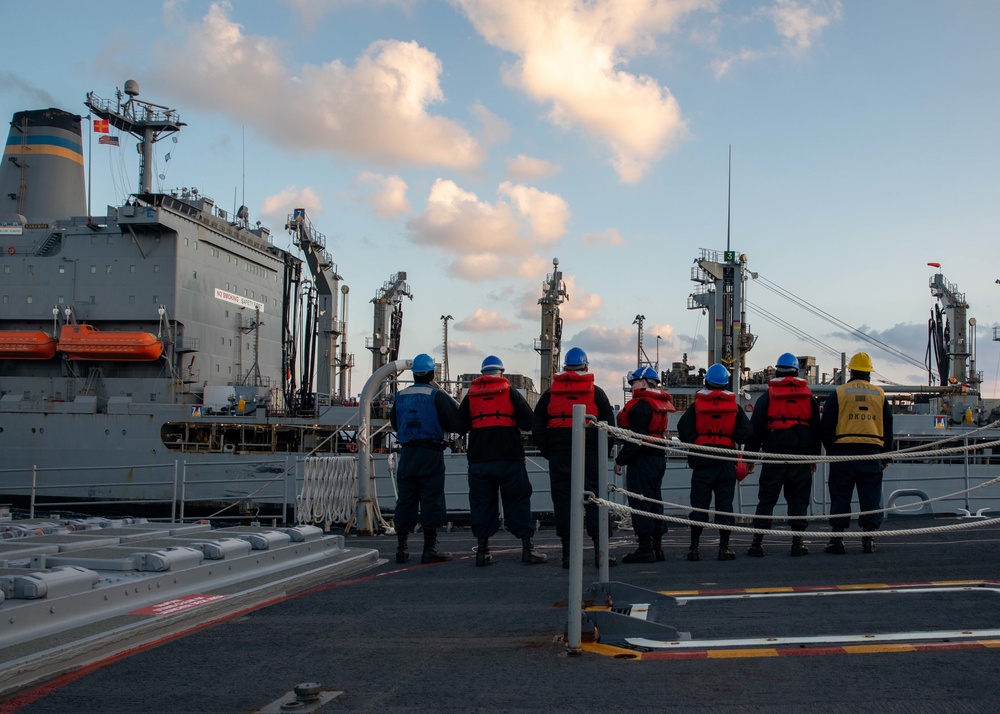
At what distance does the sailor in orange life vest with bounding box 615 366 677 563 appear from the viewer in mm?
5422

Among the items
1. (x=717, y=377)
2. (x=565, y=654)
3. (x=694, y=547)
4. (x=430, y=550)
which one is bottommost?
(x=430, y=550)

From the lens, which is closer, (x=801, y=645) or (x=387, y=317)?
(x=801, y=645)

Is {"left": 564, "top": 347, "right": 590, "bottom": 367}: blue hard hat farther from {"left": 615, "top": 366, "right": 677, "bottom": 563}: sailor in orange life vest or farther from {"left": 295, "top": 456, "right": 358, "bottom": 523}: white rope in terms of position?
{"left": 295, "top": 456, "right": 358, "bottom": 523}: white rope

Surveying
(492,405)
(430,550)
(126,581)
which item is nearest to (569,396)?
(492,405)

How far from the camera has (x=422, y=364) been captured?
6008mm

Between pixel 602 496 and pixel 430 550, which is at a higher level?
pixel 602 496

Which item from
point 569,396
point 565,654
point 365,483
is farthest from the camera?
point 365,483

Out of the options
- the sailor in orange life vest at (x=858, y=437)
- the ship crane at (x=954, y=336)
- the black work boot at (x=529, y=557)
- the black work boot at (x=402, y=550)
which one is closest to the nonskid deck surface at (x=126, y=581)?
the black work boot at (x=402, y=550)

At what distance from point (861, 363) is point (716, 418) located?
1.19m

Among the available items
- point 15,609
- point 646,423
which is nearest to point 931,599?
point 646,423

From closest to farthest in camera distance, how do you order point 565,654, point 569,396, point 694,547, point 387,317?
point 565,654, point 569,396, point 694,547, point 387,317

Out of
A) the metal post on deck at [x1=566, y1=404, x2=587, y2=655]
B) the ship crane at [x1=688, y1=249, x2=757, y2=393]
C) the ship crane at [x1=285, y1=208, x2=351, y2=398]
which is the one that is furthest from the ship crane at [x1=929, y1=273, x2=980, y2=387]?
the metal post on deck at [x1=566, y1=404, x2=587, y2=655]

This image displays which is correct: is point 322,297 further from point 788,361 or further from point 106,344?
point 788,361

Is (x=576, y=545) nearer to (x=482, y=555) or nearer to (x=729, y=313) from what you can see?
(x=482, y=555)
